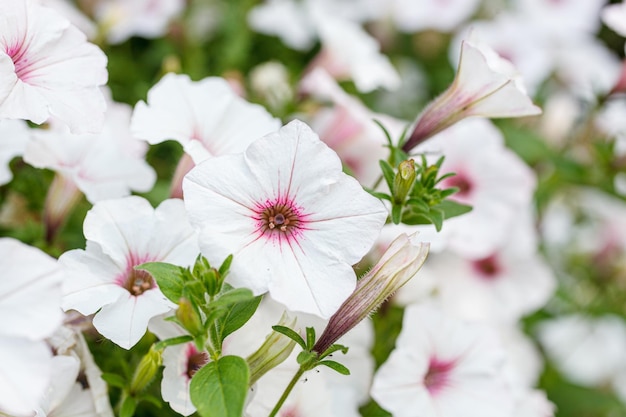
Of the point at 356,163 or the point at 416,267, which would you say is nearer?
the point at 416,267

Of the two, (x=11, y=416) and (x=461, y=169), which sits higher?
(x=11, y=416)

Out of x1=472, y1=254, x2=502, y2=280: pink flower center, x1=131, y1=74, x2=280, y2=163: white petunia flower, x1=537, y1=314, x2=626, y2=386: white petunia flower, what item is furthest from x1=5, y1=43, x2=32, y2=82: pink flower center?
x1=537, y1=314, x2=626, y2=386: white petunia flower

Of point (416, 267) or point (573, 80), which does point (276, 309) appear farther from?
point (573, 80)

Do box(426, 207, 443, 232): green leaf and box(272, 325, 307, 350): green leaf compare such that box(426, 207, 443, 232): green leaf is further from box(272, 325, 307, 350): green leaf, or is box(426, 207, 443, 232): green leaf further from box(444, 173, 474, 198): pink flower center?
box(444, 173, 474, 198): pink flower center

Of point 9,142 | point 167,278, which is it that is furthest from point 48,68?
point 167,278

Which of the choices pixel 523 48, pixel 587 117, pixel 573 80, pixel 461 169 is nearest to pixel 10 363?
pixel 461 169

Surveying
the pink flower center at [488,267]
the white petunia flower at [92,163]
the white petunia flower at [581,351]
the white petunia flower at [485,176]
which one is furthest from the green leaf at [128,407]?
the white petunia flower at [581,351]

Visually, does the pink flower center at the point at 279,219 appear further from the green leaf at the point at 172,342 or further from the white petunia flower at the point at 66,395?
the white petunia flower at the point at 66,395
